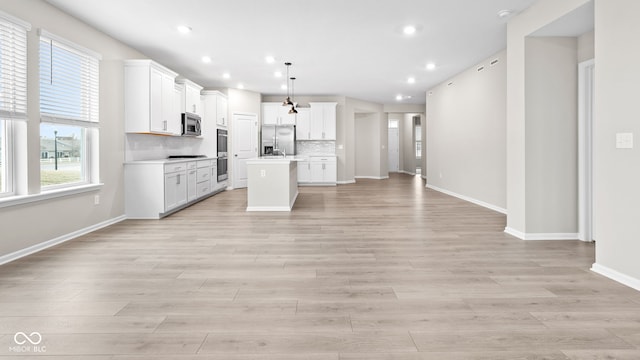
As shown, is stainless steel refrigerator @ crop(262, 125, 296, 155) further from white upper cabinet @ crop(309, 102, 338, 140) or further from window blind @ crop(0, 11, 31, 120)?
window blind @ crop(0, 11, 31, 120)

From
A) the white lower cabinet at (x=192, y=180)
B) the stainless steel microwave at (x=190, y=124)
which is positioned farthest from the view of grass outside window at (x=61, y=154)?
the stainless steel microwave at (x=190, y=124)

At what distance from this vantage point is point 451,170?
8.40 metres

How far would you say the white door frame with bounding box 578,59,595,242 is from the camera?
405cm

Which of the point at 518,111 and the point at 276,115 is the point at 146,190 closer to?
the point at 518,111

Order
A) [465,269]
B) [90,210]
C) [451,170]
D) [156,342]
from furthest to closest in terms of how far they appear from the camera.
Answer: [451,170] → [90,210] → [465,269] → [156,342]

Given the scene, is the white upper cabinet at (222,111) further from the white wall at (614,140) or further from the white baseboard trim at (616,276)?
the white baseboard trim at (616,276)

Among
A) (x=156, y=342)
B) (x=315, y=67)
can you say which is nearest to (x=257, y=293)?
(x=156, y=342)

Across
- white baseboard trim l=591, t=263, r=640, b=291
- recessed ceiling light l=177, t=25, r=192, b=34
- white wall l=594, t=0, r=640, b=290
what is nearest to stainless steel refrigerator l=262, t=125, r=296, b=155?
recessed ceiling light l=177, t=25, r=192, b=34

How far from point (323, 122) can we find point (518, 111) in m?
6.88

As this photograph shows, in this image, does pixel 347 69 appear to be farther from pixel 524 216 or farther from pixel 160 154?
pixel 524 216

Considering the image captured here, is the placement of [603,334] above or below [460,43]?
below

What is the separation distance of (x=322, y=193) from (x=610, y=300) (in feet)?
22.1

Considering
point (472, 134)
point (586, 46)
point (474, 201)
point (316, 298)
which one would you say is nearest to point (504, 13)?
point (586, 46)

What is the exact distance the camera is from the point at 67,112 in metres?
4.37
